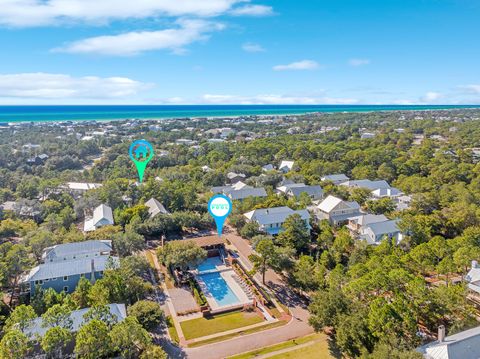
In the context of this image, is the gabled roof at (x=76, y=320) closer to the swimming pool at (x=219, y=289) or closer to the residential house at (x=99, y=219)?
the swimming pool at (x=219, y=289)

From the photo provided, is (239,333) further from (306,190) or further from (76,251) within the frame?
(306,190)

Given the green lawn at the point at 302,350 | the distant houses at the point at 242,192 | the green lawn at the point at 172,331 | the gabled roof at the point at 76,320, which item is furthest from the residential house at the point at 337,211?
the gabled roof at the point at 76,320

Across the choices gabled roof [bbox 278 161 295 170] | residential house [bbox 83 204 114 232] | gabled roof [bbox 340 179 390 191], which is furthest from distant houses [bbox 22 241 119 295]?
gabled roof [bbox 278 161 295 170]

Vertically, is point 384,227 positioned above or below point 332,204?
below

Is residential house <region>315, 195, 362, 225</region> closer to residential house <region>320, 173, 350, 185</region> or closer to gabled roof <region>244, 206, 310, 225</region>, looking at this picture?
gabled roof <region>244, 206, 310, 225</region>

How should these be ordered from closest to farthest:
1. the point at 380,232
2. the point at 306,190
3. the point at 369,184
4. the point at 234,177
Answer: the point at 380,232 → the point at 306,190 → the point at 369,184 → the point at 234,177

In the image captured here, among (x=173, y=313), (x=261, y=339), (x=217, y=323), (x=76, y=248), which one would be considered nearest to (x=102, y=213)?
(x=76, y=248)
